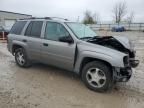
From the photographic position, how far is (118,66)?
417cm

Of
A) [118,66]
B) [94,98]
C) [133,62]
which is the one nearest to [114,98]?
[94,98]

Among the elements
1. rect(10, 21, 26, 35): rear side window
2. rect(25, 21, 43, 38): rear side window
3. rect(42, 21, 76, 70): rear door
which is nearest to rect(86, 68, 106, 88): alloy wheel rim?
rect(42, 21, 76, 70): rear door

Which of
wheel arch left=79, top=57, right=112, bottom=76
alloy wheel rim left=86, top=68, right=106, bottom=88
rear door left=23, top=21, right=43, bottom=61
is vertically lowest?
alloy wheel rim left=86, top=68, right=106, bottom=88

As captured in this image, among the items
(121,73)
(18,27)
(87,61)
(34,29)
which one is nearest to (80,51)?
(87,61)

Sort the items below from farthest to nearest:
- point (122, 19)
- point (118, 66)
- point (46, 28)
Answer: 1. point (122, 19)
2. point (46, 28)
3. point (118, 66)

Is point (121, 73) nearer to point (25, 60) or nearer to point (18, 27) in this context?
point (25, 60)

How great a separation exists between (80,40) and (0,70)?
330cm

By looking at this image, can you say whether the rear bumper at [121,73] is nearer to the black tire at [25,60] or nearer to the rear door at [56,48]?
the rear door at [56,48]

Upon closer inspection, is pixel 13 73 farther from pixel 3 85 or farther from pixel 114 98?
pixel 114 98

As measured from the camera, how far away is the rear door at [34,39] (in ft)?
18.9

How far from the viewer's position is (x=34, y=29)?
6043 millimetres

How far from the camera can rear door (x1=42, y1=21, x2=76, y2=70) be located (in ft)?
16.2

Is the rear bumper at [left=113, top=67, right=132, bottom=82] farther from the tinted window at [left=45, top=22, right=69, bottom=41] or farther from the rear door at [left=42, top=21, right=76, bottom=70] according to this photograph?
the tinted window at [left=45, top=22, right=69, bottom=41]

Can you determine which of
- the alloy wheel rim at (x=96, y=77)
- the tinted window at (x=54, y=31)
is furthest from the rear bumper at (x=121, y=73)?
the tinted window at (x=54, y=31)
